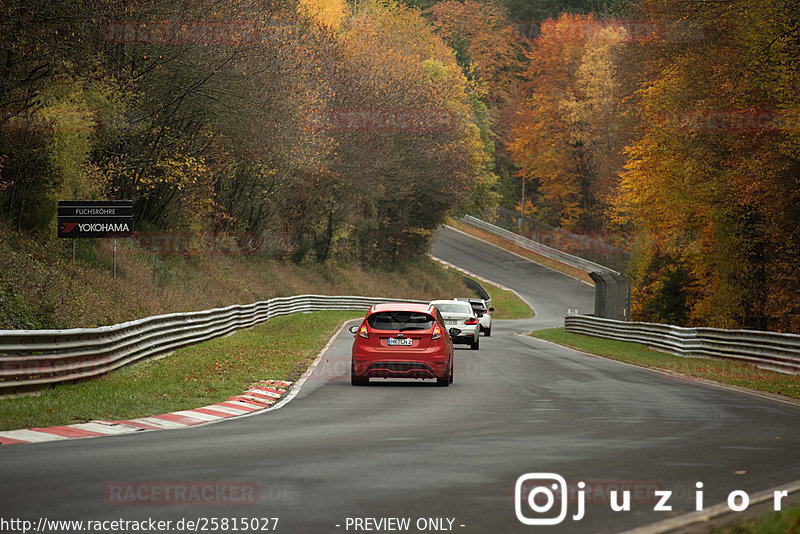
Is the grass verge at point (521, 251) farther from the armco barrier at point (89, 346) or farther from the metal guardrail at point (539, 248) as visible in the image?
the armco barrier at point (89, 346)

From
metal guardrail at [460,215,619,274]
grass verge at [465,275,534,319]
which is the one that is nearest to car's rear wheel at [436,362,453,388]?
grass verge at [465,275,534,319]

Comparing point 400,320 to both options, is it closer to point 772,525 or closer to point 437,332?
point 437,332

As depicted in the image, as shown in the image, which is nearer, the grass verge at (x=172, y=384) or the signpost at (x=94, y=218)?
the grass verge at (x=172, y=384)

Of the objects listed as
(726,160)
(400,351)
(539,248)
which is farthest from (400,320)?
(539,248)

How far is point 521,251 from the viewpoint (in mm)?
93250

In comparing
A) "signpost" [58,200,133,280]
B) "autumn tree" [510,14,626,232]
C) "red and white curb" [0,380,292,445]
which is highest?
"autumn tree" [510,14,626,232]

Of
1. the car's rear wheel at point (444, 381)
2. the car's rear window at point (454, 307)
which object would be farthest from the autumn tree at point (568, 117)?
the car's rear wheel at point (444, 381)

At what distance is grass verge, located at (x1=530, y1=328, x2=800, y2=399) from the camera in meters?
21.4

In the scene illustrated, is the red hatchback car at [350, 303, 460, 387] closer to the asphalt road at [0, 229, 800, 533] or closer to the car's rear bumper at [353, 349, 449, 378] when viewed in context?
the car's rear bumper at [353, 349, 449, 378]

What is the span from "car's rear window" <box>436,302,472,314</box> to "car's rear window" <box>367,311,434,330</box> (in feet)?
38.2

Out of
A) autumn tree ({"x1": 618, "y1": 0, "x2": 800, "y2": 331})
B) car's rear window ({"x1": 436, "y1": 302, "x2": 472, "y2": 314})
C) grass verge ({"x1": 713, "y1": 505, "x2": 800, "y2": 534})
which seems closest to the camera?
grass verge ({"x1": 713, "y1": 505, "x2": 800, "y2": 534})

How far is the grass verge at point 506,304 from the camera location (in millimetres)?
68562

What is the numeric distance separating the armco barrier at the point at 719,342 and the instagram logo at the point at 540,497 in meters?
18.2

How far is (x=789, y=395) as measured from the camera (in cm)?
1905
